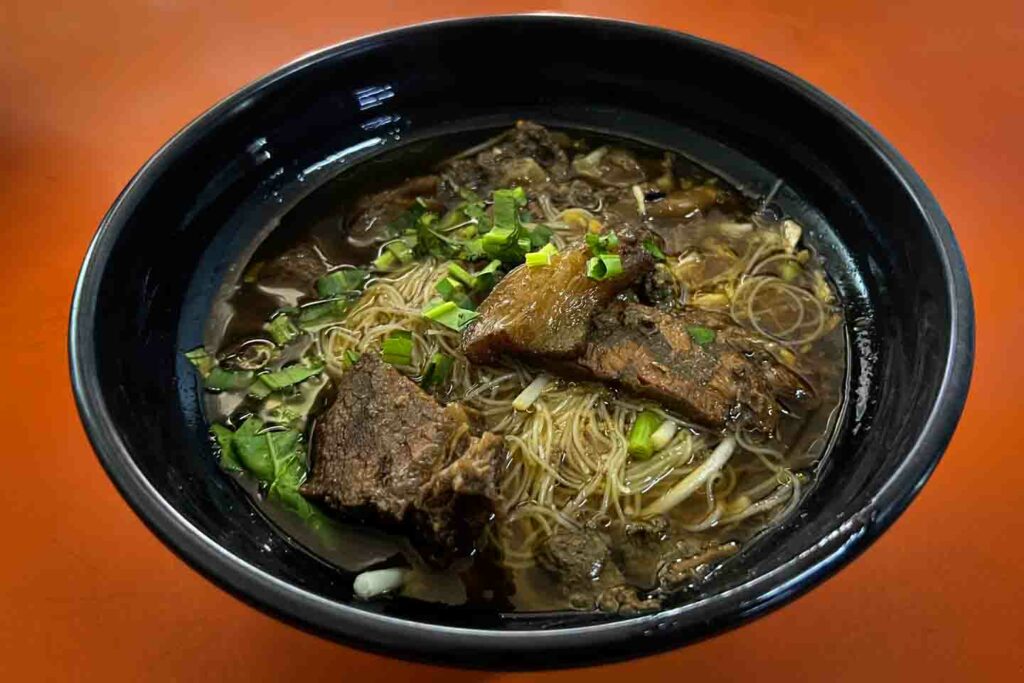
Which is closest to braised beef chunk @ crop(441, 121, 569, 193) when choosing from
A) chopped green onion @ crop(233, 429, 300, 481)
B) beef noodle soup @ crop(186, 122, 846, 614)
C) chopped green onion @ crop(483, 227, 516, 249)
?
beef noodle soup @ crop(186, 122, 846, 614)

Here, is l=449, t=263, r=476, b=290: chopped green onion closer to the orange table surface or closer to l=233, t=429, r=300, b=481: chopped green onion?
l=233, t=429, r=300, b=481: chopped green onion

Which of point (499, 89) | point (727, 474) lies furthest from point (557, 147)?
point (727, 474)

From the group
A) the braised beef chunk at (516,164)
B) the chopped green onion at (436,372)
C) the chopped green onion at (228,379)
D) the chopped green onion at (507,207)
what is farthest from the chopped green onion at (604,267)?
the chopped green onion at (228,379)

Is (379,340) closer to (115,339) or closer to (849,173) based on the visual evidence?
(115,339)

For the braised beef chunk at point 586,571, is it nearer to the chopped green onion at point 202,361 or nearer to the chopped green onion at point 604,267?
the chopped green onion at point 604,267

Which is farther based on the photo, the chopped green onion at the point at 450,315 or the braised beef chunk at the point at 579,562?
the chopped green onion at the point at 450,315

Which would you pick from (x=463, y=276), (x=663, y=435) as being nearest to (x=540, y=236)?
(x=463, y=276)
